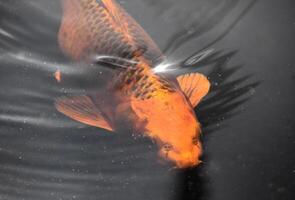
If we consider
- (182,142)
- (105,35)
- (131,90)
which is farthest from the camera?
(105,35)

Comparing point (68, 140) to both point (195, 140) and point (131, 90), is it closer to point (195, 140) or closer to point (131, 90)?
point (131, 90)

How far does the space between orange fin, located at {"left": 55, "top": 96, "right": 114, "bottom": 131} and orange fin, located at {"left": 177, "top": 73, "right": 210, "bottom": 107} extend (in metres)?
0.51

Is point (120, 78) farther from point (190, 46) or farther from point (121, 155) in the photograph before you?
point (190, 46)

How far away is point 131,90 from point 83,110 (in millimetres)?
375

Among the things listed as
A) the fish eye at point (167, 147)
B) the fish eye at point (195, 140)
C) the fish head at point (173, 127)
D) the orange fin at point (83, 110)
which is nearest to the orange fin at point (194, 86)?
the fish head at point (173, 127)

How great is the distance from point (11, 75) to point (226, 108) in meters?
1.49

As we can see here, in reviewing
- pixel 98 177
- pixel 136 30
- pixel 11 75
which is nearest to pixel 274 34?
pixel 136 30

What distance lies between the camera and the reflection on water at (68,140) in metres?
2.89

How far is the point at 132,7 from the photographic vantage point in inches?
144

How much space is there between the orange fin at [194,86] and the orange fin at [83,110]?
1.68 feet

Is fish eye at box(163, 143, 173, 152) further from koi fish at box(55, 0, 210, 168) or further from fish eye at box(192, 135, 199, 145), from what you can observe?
fish eye at box(192, 135, 199, 145)

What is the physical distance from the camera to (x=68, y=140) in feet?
10.2

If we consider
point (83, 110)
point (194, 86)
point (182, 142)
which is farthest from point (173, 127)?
point (83, 110)

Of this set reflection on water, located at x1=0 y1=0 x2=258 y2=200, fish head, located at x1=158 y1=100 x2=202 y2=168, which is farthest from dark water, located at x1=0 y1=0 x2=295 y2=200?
fish head, located at x1=158 y1=100 x2=202 y2=168
